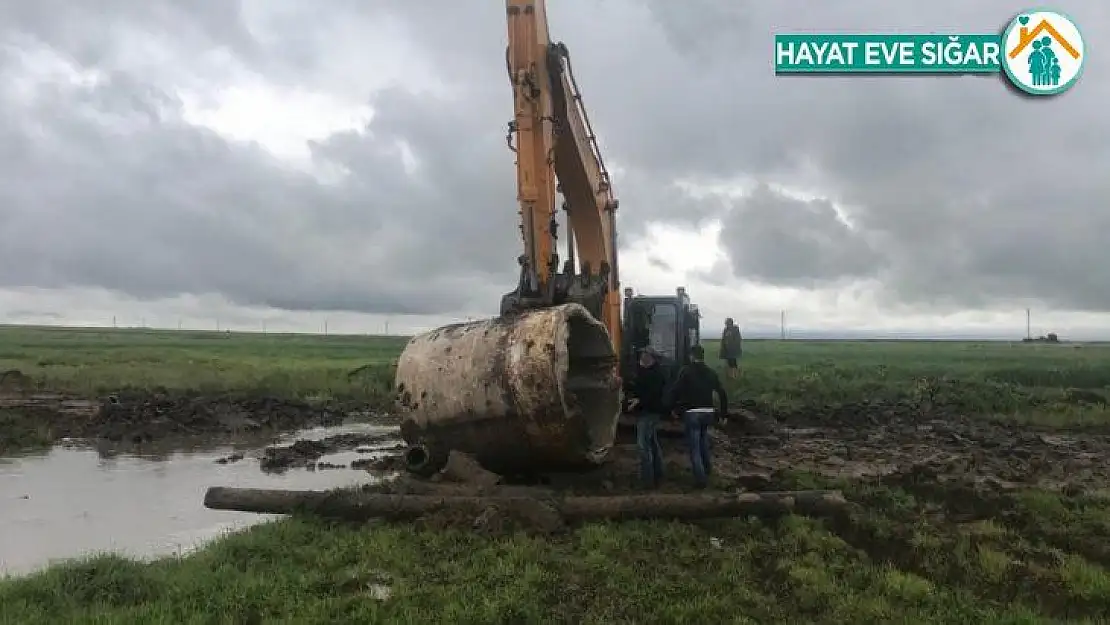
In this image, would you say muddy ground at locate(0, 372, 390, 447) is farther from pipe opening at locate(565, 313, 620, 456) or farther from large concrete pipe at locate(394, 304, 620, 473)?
pipe opening at locate(565, 313, 620, 456)

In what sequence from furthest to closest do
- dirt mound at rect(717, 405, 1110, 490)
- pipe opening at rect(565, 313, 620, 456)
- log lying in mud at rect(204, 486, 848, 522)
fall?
dirt mound at rect(717, 405, 1110, 490) → pipe opening at rect(565, 313, 620, 456) → log lying in mud at rect(204, 486, 848, 522)

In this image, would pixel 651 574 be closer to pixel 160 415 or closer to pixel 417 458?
pixel 417 458

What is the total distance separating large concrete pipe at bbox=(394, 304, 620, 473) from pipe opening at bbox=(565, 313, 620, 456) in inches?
5.7

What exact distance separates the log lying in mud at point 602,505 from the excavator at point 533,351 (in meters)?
1.19

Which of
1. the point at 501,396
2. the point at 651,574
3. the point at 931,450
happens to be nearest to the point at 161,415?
the point at 501,396

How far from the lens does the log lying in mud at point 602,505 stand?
27.0ft

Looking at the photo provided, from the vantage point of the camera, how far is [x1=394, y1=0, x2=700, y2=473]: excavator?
30.4ft

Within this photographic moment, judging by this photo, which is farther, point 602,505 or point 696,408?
point 696,408

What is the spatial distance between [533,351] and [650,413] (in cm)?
201

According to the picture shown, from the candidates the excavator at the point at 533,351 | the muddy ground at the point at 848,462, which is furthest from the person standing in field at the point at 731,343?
the excavator at the point at 533,351

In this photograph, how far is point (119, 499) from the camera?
36.2 feet

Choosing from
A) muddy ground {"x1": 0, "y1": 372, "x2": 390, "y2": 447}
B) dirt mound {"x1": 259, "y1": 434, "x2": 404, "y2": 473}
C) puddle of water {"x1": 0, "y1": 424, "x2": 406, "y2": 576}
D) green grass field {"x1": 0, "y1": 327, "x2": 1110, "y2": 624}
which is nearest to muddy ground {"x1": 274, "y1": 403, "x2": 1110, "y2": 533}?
green grass field {"x1": 0, "y1": 327, "x2": 1110, "y2": 624}

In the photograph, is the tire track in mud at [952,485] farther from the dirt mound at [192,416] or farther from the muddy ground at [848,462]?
the dirt mound at [192,416]

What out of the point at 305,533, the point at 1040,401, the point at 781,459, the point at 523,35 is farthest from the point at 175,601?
the point at 1040,401
